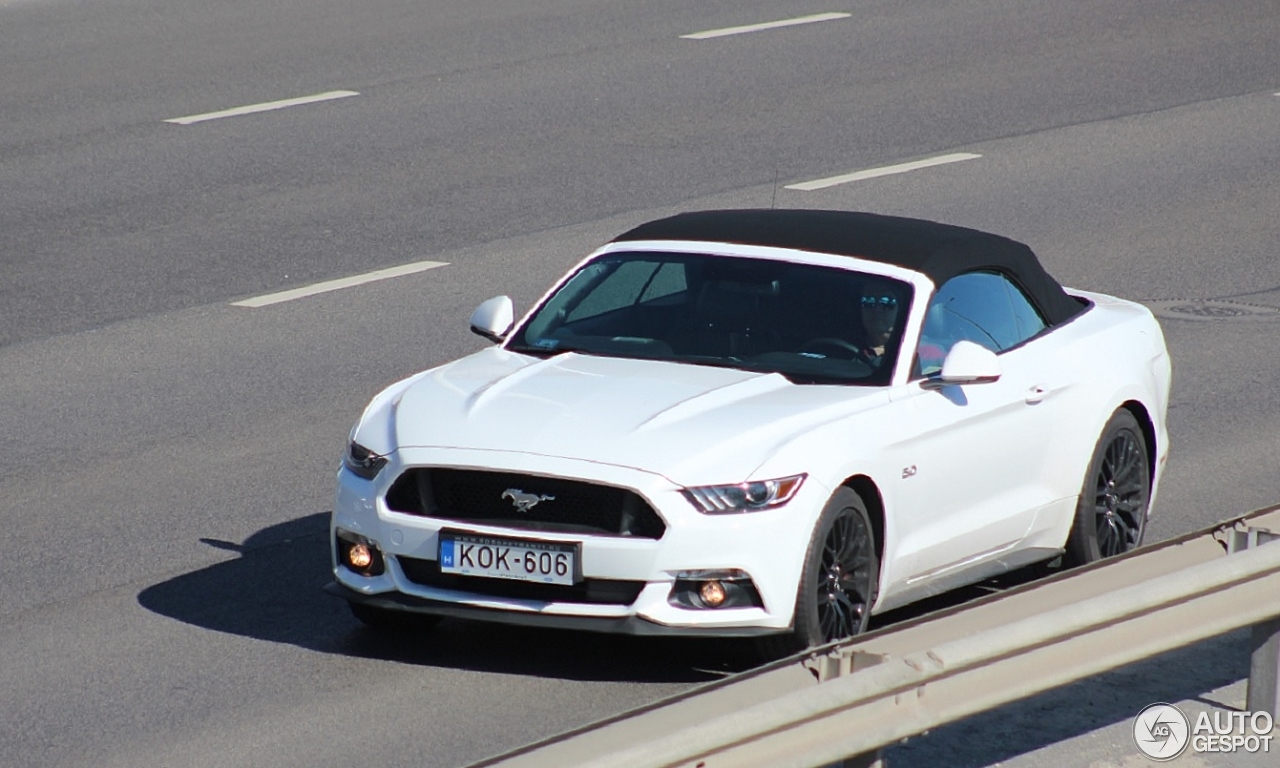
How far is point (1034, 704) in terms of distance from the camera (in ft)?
22.8

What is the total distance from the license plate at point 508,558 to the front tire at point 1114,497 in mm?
2434

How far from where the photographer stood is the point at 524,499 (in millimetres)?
7156

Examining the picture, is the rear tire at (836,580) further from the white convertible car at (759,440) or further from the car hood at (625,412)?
the car hood at (625,412)

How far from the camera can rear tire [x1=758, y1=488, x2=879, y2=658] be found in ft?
23.6

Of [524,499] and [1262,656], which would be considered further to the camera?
[524,499]

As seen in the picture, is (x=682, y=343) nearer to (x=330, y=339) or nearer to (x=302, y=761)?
(x=302, y=761)

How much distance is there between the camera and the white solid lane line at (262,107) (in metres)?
17.7

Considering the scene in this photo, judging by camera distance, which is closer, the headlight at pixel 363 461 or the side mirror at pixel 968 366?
the headlight at pixel 363 461

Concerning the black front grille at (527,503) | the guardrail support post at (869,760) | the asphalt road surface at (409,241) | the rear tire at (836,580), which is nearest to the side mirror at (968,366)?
the rear tire at (836,580)

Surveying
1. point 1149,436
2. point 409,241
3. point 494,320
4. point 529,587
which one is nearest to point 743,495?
point 529,587

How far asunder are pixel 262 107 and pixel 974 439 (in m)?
11.4

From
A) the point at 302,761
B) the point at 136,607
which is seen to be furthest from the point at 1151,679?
the point at 136,607

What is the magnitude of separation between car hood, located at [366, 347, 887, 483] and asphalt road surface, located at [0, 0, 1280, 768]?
2.71 ft

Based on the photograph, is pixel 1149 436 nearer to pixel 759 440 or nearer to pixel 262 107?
pixel 759 440
